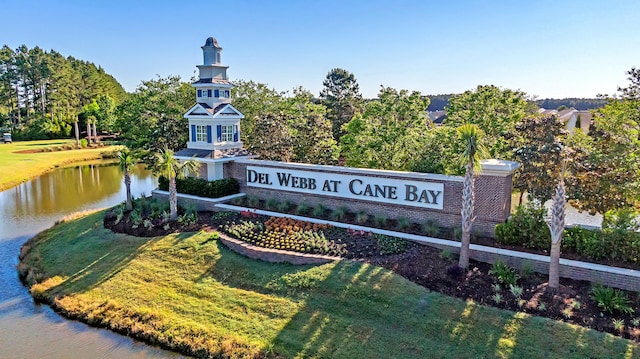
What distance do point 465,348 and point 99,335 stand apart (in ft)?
32.9

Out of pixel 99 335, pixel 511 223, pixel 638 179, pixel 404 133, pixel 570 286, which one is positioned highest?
pixel 404 133

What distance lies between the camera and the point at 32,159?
47000 millimetres

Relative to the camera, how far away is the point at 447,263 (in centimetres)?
1317

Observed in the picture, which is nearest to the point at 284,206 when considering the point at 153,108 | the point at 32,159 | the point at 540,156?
the point at 540,156

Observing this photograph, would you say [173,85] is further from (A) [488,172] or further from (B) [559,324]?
(B) [559,324]

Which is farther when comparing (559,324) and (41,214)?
(41,214)

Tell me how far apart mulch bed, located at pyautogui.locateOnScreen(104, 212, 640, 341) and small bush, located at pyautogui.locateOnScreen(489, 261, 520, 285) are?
0.16m

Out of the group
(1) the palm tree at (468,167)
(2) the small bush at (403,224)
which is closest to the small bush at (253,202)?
(2) the small bush at (403,224)

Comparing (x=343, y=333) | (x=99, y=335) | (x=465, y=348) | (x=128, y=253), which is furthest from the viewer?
(x=128, y=253)

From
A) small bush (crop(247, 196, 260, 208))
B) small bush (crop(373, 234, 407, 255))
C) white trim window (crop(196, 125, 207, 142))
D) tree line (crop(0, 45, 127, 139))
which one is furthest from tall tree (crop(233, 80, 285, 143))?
tree line (crop(0, 45, 127, 139))

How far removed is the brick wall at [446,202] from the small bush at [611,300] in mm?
4112

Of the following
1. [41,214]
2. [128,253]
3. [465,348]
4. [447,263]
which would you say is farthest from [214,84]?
[465,348]

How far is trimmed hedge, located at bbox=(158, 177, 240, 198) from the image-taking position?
66.8 feet

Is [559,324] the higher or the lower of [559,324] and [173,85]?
the lower
